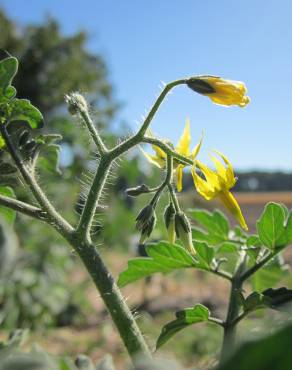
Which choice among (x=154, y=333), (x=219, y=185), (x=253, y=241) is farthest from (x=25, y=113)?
(x=154, y=333)

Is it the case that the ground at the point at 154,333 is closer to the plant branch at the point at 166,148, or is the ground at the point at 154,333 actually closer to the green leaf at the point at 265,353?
the plant branch at the point at 166,148

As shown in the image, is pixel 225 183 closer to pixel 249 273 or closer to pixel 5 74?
pixel 249 273

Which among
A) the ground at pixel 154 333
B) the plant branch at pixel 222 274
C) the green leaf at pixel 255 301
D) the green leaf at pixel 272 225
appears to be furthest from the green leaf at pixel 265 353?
the ground at pixel 154 333

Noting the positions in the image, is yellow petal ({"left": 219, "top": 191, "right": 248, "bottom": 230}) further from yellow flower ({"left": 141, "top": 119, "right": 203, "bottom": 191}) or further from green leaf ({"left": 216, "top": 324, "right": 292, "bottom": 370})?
green leaf ({"left": 216, "top": 324, "right": 292, "bottom": 370})

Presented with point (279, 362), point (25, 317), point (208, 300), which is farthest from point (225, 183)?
point (208, 300)

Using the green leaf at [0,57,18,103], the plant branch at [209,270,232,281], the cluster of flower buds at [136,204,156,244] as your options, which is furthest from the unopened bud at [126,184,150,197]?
the green leaf at [0,57,18,103]
